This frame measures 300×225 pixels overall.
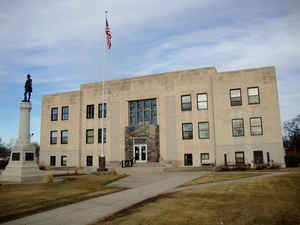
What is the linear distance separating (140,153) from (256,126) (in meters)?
15.7

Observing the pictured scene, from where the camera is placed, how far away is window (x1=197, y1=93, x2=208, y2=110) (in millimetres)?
35375

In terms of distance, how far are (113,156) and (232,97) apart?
18.5 m

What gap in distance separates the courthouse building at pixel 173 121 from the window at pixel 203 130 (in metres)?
0.13

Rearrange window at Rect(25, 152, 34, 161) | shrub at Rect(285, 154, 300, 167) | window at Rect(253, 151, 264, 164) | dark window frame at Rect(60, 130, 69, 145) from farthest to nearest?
dark window frame at Rect(60, 130, 69, 145) → shrub at Rect(285, 154, 300, 167) → window at Rect(253, 151, 264, 164) → window at Rect(25, 152, 34, 161)

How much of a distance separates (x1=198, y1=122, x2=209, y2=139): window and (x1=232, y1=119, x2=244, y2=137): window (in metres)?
3.41

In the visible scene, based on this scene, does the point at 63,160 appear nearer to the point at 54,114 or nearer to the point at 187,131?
the point at 54,114

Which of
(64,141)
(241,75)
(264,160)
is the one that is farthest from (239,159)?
(64,141)

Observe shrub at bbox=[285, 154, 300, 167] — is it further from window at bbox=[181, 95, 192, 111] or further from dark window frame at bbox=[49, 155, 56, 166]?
dark window frame at bbox=[49, 155, 56, 166]

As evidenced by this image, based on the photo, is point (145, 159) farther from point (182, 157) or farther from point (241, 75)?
point (241, 75)

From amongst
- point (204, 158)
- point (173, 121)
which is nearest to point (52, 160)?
point (173, 121)

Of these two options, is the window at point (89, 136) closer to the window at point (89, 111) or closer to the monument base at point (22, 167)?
the window at point (89, 111)

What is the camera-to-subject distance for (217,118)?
3384 cm

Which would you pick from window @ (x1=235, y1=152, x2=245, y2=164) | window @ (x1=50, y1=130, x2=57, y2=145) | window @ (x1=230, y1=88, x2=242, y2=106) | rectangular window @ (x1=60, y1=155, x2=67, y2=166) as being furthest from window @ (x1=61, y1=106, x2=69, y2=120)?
window @ (x1=235, y1=152, x2=245, y2=164)

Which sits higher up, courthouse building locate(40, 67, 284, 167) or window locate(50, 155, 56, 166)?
courthouse building locate(40, 67, 284, 167)
